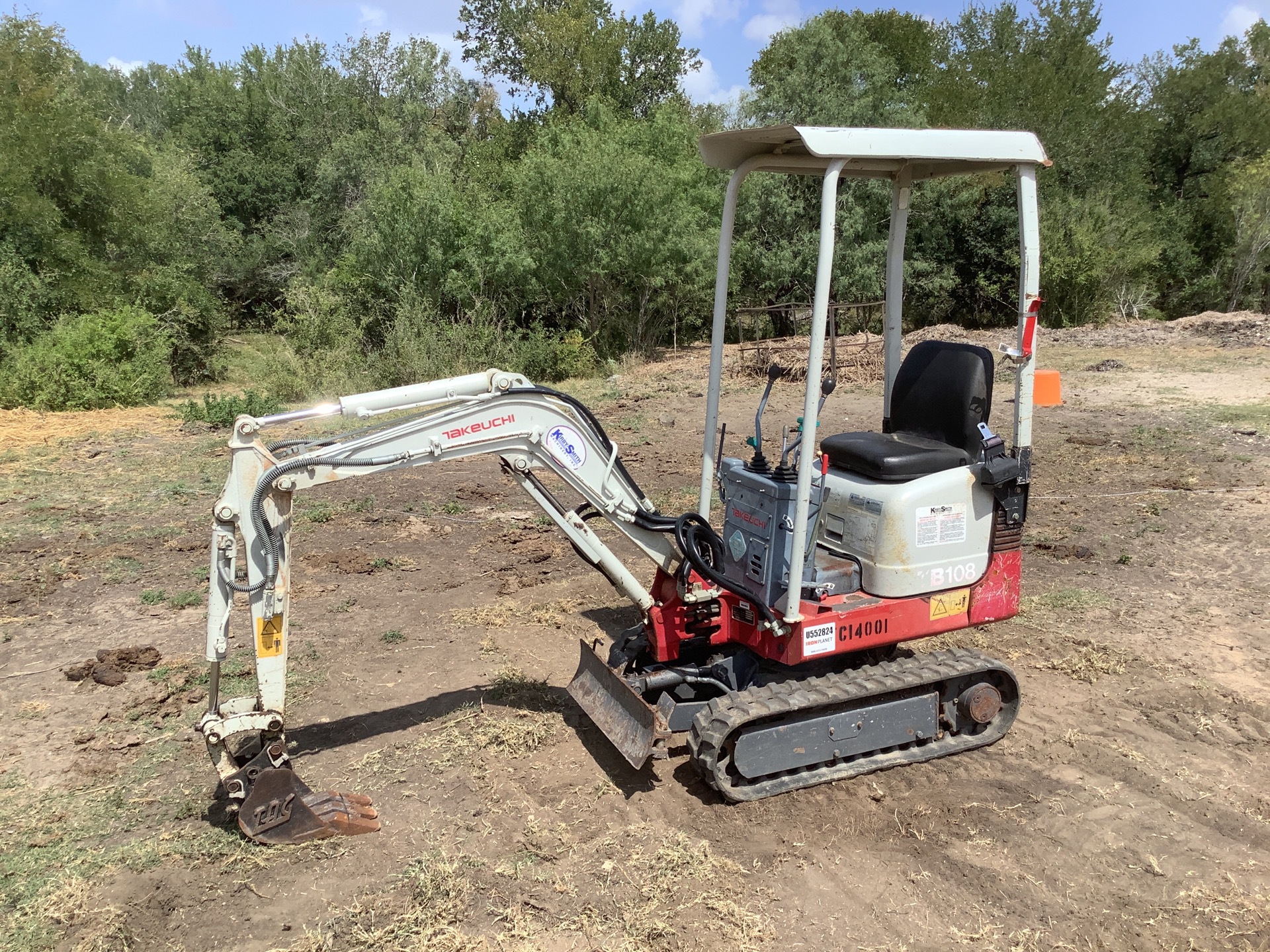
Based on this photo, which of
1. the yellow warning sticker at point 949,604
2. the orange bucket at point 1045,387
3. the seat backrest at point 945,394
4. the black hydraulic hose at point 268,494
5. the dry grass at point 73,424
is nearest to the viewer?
the black hydraulic hose at point 268,494

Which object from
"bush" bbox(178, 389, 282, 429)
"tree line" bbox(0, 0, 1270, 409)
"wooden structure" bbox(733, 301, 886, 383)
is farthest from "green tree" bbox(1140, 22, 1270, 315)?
"bush" bbox(178, 389, 282, 429)

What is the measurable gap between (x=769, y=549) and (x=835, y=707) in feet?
2.99

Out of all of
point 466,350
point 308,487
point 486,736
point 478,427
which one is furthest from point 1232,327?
point 308,487

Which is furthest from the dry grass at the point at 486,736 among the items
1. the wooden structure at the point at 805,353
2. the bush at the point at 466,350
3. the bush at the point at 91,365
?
the bush at the point at 91,365

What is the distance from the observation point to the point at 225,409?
49.5ft

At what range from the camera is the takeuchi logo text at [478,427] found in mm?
4379

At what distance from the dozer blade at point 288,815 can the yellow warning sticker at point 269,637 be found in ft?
1.89

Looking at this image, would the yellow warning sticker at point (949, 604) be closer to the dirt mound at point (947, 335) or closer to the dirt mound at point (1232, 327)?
the dirt mound at point (947, 335)

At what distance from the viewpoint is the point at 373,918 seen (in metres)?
3.75

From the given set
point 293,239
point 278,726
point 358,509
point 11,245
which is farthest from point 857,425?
point 293,239

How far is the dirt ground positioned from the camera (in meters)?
3.80

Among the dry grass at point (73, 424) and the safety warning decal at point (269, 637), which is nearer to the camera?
the safety warning decal at point (269, 637)

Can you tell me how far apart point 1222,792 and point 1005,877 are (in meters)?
1.54

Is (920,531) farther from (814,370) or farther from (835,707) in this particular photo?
(814,370)
